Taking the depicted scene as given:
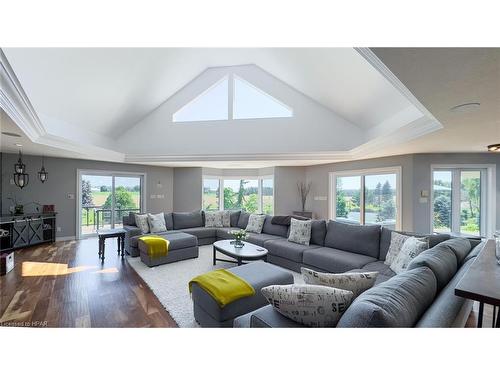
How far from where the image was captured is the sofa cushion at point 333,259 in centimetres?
313

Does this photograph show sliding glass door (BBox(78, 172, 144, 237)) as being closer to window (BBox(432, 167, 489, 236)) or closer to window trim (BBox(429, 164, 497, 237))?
window trim (BBox(429, 164, 497, 237))

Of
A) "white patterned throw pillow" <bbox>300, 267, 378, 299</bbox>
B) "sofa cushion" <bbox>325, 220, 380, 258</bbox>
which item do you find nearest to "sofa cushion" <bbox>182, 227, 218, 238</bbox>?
"sofa cushion" <bbox>325, 220, 380, 258</bbox>

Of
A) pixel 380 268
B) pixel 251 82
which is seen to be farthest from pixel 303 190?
pixel 380 268

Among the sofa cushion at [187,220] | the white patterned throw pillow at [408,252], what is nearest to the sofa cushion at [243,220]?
the sofa cushion at [187,220]

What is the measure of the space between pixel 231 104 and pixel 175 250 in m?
4.14

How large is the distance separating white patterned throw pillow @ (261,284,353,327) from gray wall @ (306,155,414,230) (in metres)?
4.45

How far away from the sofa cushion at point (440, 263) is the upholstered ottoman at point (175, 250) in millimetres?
3734

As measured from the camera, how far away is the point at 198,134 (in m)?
6.44

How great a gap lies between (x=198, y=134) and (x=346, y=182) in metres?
4.32

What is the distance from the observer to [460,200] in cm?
485

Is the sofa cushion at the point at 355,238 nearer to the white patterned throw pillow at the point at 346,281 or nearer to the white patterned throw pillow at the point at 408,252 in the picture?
the white patterned throw pillow at the point at 408,252

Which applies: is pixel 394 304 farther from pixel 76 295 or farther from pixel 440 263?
pixel 76 295

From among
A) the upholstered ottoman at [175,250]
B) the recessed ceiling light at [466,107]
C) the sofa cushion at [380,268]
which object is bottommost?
the upholstered ottoman at [175,250]

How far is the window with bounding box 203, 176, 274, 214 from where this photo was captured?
27.3 feet
